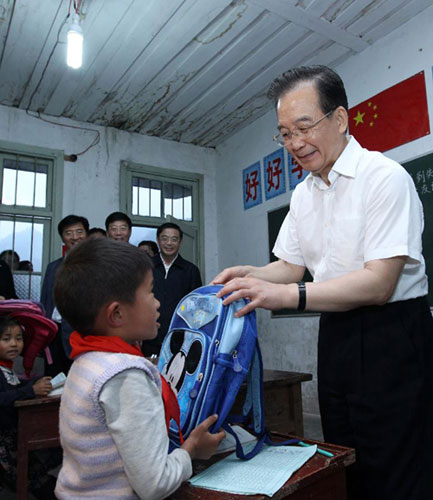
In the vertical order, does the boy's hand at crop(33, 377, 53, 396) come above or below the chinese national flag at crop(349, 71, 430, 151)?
below

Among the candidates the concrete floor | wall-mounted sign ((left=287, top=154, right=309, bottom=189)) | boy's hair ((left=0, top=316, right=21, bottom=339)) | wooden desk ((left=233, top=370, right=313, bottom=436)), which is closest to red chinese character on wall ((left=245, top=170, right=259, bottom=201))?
wall-mounted sign ((left=287, top=154, right=309, bottom=189))

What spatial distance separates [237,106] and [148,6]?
1.75 m

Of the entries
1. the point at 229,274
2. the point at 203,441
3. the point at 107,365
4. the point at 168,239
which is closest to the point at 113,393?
the point at 107,365

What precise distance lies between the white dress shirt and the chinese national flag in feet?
7.93

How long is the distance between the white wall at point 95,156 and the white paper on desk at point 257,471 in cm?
433

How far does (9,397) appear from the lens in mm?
1922

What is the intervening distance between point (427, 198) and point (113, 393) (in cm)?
304

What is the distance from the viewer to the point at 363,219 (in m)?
1.11

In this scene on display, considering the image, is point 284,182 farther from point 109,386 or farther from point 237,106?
point 109,386

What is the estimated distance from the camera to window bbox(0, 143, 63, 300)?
448 centimetres

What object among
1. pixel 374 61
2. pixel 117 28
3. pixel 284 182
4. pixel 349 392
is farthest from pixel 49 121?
pixel 349 392

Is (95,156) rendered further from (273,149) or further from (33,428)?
(33,428)

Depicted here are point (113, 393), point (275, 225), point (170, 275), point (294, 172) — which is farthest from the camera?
point (275, 225)

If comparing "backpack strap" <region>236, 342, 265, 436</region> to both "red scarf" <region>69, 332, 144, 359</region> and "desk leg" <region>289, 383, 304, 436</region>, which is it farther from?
"desk leg" <region>289, 383, 304, 436</region>
